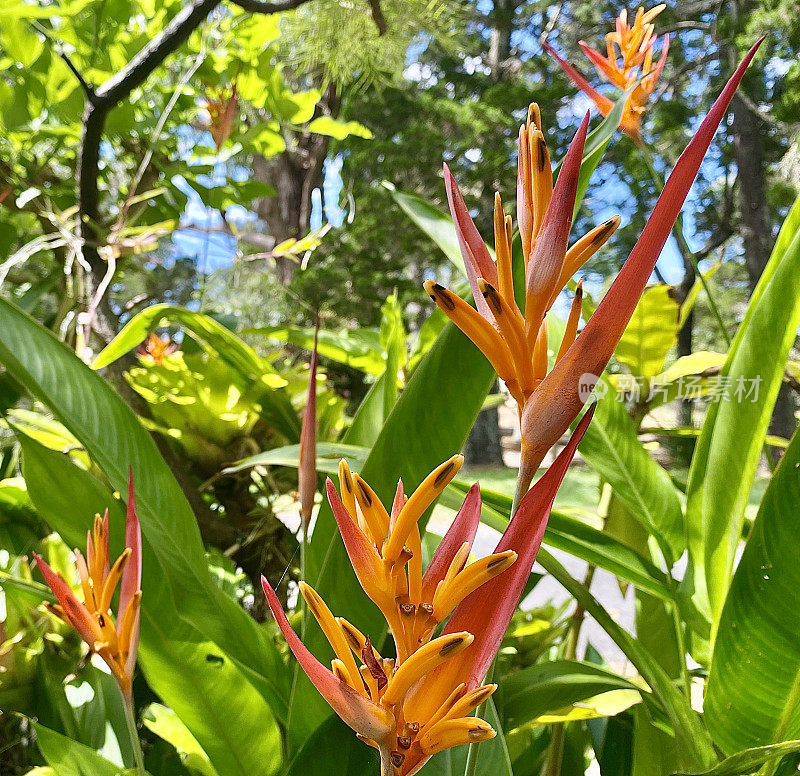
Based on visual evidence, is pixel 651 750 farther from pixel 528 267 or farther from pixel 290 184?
pixel 290 184

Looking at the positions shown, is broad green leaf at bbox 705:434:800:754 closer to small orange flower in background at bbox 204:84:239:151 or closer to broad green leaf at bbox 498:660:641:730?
broad green leaf at bbox 498:660:641:730

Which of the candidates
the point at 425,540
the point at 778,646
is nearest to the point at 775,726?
the point at 778,646

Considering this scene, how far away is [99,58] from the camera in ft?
1.63

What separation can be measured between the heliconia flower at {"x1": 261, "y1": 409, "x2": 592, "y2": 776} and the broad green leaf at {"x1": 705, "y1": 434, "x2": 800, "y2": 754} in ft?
0.50

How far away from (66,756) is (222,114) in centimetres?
44

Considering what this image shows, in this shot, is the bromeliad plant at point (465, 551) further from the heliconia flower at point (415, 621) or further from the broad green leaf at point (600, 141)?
the broad green leaf at point (600, 141)

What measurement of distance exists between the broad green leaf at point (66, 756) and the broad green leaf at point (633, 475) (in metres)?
0.27

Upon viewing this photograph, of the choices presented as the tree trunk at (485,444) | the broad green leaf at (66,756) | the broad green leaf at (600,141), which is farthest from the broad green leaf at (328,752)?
the tree trunk at (485,444)

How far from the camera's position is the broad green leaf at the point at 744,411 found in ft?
0.90

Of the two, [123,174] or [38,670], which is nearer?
[38,670]

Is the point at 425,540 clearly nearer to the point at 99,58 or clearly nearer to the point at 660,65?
the point at 660,65

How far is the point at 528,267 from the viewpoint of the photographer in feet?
0.37

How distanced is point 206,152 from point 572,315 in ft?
1.82

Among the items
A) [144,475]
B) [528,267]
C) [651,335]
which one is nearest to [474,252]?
[528,267]
